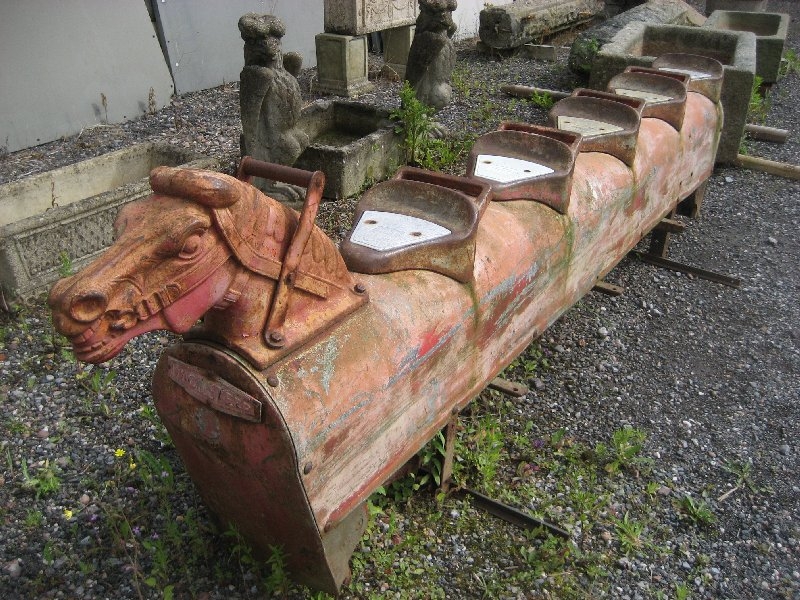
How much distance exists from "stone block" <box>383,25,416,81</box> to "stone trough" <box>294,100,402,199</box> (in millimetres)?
3072

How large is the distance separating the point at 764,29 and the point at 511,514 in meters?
8.62

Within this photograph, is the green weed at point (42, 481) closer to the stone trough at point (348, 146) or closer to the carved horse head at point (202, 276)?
the carved horse head at point (202, 276)

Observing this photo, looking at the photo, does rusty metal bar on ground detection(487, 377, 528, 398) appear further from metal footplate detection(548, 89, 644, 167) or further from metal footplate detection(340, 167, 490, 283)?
metal footplate detection(548, 89, 644, 167)

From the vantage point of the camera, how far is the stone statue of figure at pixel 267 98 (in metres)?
4.52

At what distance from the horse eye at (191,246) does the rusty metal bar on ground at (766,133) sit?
22.1 feet

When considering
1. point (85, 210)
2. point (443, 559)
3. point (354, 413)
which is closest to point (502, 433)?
point (443, 559)

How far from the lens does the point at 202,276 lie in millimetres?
1714

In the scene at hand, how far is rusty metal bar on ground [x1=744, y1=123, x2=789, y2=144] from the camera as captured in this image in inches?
270

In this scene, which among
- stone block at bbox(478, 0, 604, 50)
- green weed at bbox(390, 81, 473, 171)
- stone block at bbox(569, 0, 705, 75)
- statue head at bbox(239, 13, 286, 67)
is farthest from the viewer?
stone block at bbox(478, 0, 604, 50)

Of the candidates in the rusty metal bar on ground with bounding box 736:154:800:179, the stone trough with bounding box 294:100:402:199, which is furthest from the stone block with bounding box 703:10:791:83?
the stone trough with bounding box 294:100:402:199

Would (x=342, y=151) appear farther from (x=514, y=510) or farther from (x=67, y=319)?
(x=67, y=319)

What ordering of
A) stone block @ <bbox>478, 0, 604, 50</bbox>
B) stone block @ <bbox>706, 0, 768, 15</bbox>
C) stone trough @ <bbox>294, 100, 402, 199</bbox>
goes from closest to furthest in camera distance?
1. stone trough @ <bbox>294, 100, 402, 199</bbox>
2. stone block @ <bbox>478, 0, 604, 50</bbox>
3. stone block @ <bbox>706, 0, 768, 15</bbox>

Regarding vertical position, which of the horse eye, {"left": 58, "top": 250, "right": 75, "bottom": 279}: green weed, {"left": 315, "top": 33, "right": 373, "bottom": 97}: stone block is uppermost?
the horse eye

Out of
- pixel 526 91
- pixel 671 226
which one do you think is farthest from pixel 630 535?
pixel 526 91
